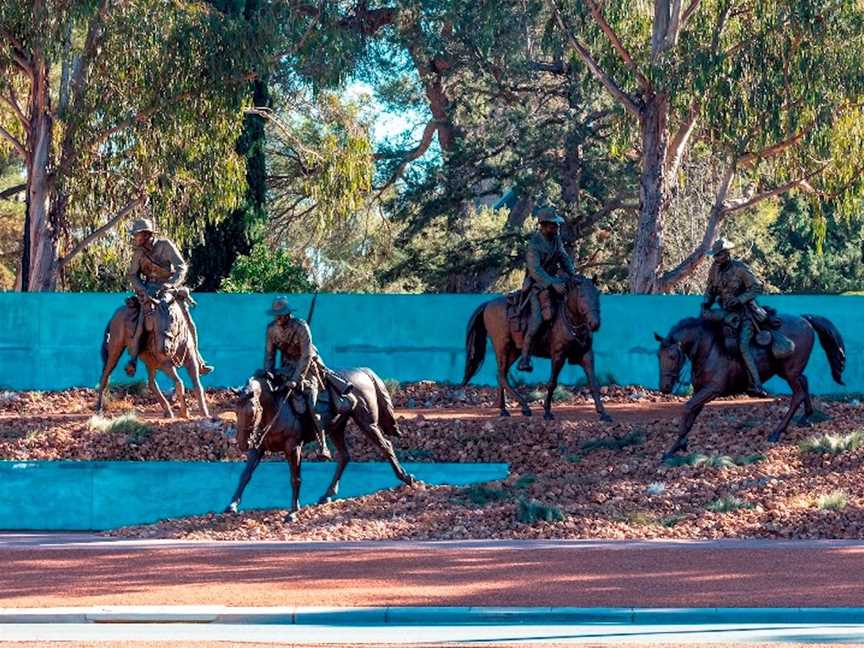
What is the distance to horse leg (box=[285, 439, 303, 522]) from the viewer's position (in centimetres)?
1983

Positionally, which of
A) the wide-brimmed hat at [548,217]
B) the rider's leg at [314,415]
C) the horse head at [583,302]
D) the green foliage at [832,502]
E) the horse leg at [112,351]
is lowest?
the green foliage at [832,502]

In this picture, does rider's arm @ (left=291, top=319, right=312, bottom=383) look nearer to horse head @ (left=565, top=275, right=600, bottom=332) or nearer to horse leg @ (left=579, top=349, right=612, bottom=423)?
horse head @ (left=565, top=275, right=600, bottom=332)

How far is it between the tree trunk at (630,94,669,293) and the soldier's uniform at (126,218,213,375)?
41.2ft

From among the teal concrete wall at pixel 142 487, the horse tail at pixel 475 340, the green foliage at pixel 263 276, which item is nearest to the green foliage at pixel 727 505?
the teal concrete wall at pixel 142 487

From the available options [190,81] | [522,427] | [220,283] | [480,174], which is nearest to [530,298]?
[522,427]

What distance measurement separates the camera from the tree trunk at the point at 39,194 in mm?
36031

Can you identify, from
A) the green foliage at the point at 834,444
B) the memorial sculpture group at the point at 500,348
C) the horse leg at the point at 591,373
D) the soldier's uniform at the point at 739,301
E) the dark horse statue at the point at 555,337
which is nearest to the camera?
the memorial sculpture group at the point at 500,348

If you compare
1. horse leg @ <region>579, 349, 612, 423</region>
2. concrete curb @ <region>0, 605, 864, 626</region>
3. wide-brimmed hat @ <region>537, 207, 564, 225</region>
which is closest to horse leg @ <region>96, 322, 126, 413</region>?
wide-brimmed hat @ <region>537, 207, 564, 225</region>

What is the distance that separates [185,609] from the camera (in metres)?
14.0

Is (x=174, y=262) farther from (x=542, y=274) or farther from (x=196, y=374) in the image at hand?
(x=542, y=274)

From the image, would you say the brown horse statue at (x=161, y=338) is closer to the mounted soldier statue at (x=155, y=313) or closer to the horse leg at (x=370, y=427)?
the mounted soldier statue at (x=155, y=313)

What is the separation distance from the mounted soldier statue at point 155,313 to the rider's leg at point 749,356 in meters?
8.75

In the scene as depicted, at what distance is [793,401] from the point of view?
24.0m

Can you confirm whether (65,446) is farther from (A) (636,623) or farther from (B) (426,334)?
(A) (636,623)
